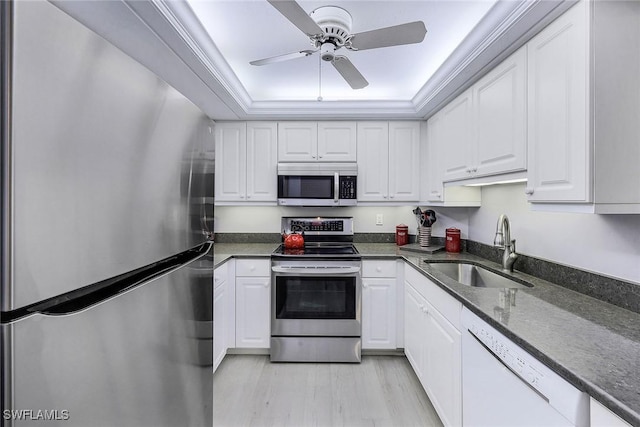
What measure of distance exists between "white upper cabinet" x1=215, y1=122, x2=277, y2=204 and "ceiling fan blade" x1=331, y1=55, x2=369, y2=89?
1.30m

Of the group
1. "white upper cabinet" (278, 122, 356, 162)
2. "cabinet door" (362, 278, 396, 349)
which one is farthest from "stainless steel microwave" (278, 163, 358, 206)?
"cabinet door" (362, 278, 396, 349)

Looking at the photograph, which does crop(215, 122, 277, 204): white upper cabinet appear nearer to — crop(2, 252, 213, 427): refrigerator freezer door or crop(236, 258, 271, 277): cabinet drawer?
crop(236, 258, 271, 277): cabinet drawer

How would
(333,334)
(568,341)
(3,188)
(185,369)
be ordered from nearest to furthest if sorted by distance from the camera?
(3,188)
(185,369)
(568,341)
(333,334)

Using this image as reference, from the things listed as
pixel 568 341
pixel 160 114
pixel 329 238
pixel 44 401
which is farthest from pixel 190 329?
pixel 329 238

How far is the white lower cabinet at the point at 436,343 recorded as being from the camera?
1.53m

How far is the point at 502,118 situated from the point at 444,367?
143 cm

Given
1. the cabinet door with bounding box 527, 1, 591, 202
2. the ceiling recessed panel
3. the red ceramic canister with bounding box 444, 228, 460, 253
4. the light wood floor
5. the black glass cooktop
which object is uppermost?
the ceiling recessed panel

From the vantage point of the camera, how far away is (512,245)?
1946 millimetres

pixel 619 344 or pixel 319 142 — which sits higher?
pixel 319 142

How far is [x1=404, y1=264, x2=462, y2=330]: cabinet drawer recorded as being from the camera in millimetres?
1531

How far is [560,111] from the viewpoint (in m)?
1.29

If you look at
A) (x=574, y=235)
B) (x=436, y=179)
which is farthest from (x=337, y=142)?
(x=574, y=235)

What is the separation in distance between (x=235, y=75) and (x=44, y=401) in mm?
2291

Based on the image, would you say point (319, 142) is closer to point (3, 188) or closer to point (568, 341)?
point (568, 341)
